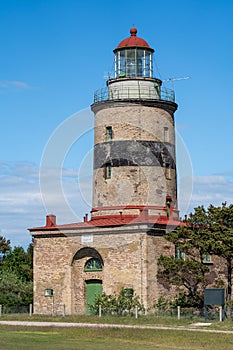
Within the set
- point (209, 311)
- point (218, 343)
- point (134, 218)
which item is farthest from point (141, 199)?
point (218, 343)

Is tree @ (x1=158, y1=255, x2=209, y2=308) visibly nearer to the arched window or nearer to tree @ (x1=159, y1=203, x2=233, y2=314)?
tree @ (x1=159, y1=203, x2=233, y2=314)

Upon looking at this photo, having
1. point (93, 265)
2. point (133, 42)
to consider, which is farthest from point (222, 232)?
point (133, 42)

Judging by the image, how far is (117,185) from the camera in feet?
121

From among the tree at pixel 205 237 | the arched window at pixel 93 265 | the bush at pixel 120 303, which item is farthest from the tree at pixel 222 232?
the arched window at pixel 93 265

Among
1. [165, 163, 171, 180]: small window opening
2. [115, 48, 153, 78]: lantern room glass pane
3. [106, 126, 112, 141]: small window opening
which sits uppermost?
[115, 48, 153, 78]: lantern room glass pane

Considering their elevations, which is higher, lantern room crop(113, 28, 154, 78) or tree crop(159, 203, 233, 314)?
lantern room crop(113, 28, 154, 78)

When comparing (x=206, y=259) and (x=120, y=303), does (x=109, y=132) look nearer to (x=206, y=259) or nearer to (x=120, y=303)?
(x=206, y=259)

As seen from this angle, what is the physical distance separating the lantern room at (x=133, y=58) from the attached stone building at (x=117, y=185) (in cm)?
5

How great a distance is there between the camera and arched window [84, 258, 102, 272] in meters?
36.1

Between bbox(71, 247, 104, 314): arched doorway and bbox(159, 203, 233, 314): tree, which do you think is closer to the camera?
bbox(159, 203, 233, 314): tree

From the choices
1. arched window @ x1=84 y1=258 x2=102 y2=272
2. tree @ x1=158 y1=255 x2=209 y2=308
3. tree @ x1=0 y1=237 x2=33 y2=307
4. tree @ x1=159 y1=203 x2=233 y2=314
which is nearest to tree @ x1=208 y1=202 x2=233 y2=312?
tree @ x1=159 y1=203 x2=233 y2=314

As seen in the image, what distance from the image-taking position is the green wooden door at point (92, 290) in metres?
36.0

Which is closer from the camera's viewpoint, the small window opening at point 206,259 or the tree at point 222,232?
the tree at point 222,232

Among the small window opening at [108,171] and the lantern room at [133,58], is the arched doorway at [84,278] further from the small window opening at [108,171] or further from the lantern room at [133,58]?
the lantern room at [133,58]
